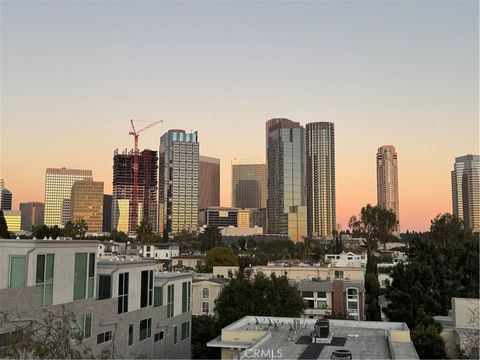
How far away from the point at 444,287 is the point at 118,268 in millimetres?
33337

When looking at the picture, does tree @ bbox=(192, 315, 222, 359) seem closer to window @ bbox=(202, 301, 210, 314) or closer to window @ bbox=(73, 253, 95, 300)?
window @ bbox=(202, 301, 210, 314)

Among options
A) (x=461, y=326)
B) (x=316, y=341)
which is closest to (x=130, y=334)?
(x=316, y=341)

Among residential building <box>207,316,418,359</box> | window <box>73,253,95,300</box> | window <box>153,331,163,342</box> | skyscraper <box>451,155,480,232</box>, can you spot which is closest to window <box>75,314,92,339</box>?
window <box>73,253,95,300</box>

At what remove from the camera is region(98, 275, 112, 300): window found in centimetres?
2660

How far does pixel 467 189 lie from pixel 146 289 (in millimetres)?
175954

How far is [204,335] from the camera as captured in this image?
41250 millimetres

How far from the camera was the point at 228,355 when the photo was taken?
2530 centimetres

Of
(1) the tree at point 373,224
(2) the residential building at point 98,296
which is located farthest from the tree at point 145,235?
(2) the residential building at point 98,296

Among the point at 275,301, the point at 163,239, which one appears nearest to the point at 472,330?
the point at 275,301

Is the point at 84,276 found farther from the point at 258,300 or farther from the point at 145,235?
the point at 145,235

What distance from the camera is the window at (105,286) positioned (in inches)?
1047

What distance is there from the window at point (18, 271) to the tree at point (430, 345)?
72.3 feet

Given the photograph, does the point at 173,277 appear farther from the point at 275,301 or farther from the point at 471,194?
the point at 471,194

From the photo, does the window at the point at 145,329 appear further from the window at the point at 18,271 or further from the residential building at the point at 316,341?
the window at the point at 18,271
